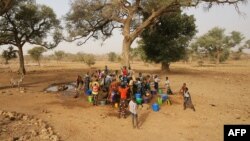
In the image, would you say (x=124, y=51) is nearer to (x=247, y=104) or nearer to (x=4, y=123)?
(x=247, y=104)

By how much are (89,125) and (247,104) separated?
10.7 metres

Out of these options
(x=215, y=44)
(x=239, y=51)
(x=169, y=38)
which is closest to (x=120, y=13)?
(x=169, y=38)

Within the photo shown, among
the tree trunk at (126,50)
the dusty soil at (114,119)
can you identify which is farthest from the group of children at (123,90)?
the tree trunk at (126,50)

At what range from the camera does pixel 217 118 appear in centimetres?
1590

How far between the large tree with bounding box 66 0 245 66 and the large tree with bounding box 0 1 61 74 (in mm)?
8404

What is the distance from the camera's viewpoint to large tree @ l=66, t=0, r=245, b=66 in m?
26.5

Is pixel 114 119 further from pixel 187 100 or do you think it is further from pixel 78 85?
pixel 78 85

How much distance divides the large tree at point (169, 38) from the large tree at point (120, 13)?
6320 mm

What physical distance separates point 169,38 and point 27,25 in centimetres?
1789

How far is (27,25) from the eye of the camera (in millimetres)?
40000

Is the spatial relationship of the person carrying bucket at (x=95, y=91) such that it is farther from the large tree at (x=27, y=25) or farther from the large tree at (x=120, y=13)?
the large tree at (x=27, y=25)

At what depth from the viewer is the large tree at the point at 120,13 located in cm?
2645

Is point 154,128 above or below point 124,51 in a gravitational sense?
below

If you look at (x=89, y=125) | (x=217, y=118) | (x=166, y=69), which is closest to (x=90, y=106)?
(x=89, y=125)
